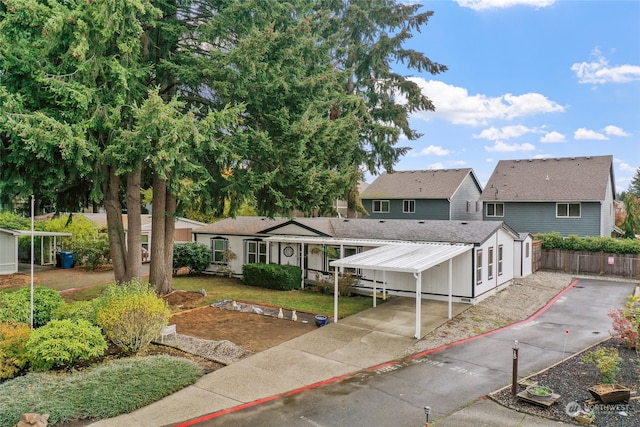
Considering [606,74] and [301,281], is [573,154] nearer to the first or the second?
[606,74]

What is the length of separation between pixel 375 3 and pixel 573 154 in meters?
19.5

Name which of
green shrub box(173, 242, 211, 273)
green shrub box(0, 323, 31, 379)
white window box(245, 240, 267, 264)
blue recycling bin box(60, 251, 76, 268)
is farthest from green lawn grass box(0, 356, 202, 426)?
blue recycling bin box(60, 251, 76, 268)

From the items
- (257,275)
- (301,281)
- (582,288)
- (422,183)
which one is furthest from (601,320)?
(422,183)

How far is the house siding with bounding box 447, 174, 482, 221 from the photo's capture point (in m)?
33.7

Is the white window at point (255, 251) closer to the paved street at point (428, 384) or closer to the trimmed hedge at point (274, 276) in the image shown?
the trimmed hedge at point (274, 276)

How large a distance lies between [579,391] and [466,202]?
28.2 metres

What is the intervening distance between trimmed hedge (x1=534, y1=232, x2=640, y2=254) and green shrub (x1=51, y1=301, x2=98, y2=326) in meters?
25.0

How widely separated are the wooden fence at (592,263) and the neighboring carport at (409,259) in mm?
12369

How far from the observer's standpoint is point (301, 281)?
21031 mm

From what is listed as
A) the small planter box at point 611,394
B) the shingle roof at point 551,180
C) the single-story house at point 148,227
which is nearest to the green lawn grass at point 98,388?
the small planter box at point 611,394

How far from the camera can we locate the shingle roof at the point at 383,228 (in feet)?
61.1

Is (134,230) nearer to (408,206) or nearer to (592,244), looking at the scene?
(408,206)

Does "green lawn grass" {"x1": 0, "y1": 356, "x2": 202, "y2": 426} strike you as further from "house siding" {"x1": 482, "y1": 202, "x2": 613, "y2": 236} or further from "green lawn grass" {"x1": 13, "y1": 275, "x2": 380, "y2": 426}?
"house siding" {"x1": 482, "y1": 202, "x2": 613, "y2": 236}
